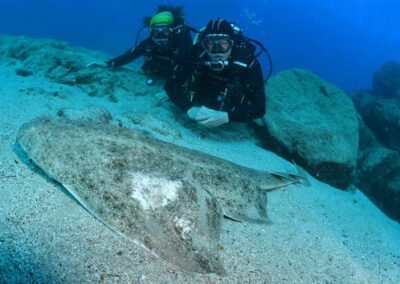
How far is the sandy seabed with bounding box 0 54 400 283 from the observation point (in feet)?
9.17

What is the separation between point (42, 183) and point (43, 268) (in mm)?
1378

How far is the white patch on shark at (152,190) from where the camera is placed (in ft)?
10.8

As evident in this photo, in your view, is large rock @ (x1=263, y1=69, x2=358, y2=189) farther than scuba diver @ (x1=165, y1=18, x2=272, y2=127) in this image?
Yes

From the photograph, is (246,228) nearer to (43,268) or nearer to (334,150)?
(43,268)

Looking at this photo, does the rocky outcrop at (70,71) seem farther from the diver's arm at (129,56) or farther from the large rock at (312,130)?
the large rock at (312,130)

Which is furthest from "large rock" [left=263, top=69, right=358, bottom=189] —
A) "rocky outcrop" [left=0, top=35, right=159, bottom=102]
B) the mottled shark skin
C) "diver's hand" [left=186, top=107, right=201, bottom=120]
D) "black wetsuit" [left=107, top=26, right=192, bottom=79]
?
"rocky outcrop" [left=0, top=35, right=159, bottom=102]

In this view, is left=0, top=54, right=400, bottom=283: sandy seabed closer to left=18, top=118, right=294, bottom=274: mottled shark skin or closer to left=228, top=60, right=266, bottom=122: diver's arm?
left=18, top=118, right=294, bottom=274: mottled shark skin

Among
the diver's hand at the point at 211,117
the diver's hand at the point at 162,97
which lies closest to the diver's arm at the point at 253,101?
the diver's hand at the point at 211,117

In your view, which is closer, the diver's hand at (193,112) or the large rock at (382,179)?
the diver's hand at (193,112)

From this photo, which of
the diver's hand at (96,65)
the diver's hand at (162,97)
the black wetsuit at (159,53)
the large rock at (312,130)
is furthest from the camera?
the diver's hand at (96,65)

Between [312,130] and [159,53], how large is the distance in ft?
17.3

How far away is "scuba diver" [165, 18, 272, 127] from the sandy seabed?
82cm

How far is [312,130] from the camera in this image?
24.9ft

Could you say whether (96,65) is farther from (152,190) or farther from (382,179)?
(382,179)
